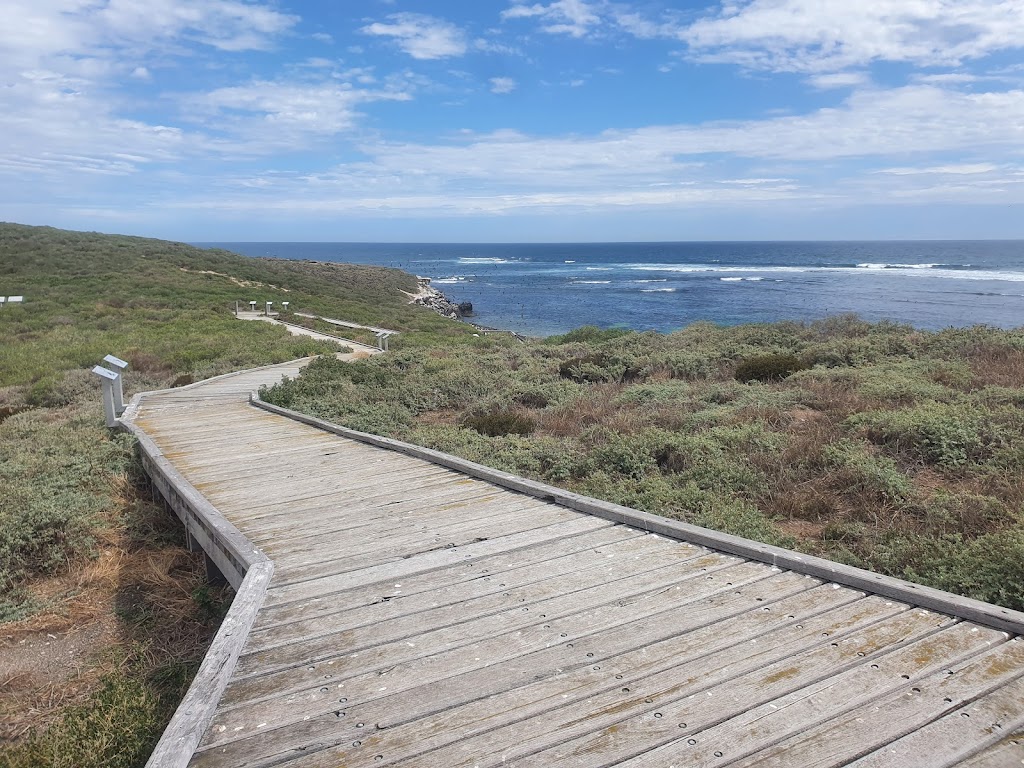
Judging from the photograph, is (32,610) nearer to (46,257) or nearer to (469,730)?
(469,730)

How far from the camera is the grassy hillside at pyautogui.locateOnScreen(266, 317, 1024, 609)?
16.9ft

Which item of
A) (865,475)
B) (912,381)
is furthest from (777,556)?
(912,381)

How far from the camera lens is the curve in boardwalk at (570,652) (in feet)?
8.20

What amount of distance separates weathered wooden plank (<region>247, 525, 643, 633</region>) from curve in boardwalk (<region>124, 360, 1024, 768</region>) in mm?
16

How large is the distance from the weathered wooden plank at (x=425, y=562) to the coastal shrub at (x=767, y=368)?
855cm

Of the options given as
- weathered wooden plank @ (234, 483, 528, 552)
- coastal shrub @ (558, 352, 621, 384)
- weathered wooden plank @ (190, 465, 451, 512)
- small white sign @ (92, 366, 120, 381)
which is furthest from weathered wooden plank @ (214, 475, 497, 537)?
coastal shrub @ (558, 352, 621, 384)

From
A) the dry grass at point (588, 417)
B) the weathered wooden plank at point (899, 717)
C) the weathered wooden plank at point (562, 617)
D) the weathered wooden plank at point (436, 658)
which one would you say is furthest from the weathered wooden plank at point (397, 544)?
the dry grass at point (588, 417)

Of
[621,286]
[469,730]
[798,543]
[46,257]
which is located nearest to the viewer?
[469,730]

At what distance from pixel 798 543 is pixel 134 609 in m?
5.13

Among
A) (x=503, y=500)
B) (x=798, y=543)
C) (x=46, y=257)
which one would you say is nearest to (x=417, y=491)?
(x=503, y=500)

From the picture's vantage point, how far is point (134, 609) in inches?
213

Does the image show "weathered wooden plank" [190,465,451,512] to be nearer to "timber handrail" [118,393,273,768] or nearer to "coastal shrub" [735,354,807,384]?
"timber handrail" [118,393,273,768]

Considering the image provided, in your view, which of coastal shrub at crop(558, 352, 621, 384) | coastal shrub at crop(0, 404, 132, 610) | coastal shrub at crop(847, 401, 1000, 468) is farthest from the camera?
coastal shrub at crop(558, 352, 621, 384)

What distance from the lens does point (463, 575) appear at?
3996mm
